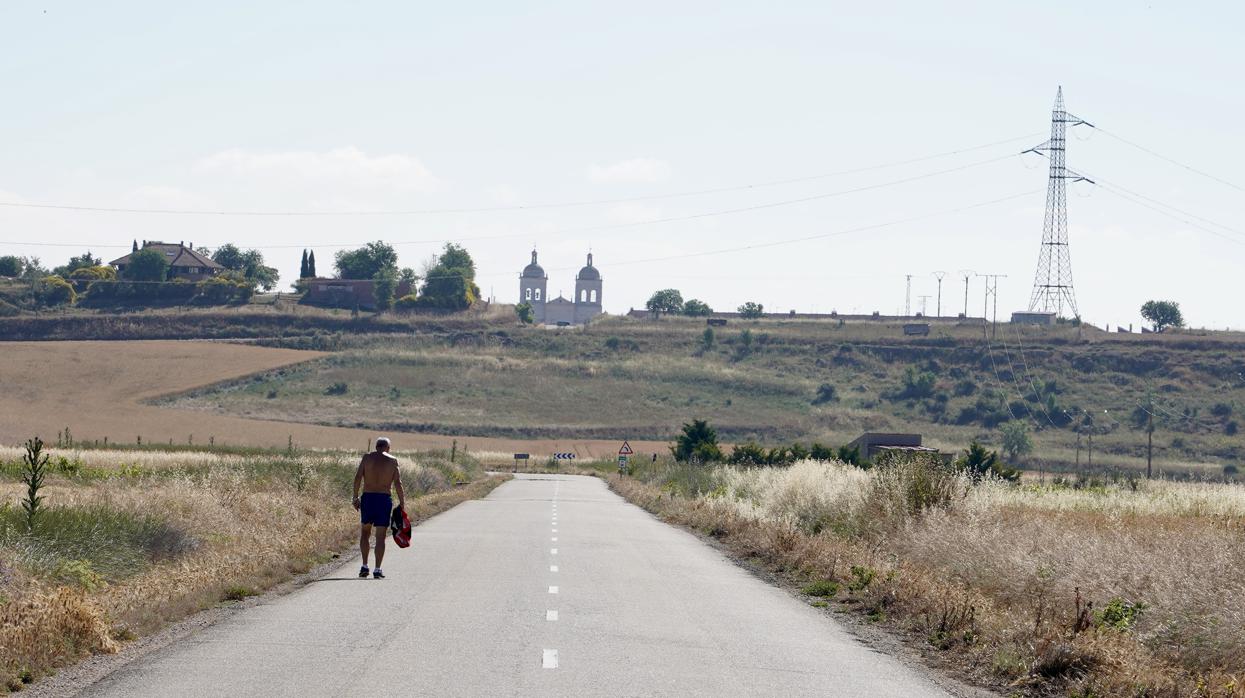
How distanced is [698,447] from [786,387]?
7086 centimetres

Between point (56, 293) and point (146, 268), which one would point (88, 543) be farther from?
point (146, 268)

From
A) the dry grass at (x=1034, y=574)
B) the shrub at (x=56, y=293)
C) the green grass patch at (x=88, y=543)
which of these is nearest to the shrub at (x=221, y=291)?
the shrub at (x=56, y=293)

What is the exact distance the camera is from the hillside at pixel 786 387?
378 ft

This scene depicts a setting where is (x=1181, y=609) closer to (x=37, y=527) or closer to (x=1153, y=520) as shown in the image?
(x=1153, y=520)

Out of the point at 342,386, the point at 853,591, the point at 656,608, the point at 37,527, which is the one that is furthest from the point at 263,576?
the point at 342,386

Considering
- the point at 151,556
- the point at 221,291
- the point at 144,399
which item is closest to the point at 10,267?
the point at 221,291

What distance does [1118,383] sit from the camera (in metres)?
135

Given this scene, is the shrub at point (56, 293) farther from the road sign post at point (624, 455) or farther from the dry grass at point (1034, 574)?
the dry grass at point (1034, 574)

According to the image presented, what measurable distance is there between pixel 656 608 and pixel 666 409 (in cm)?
11242

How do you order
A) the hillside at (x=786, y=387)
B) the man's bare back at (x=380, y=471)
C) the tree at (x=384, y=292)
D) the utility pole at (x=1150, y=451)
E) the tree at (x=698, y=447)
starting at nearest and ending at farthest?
the man's bare back at (x=380, y=471) < the tree at (x=698, y=447) < the utility pole at (x=1150, y=451) < the hillside at (x=786, y=387) < the tree at (x=384, y=292)

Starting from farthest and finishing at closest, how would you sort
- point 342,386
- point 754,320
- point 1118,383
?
point 754,320, point 1118,383, point 342,386

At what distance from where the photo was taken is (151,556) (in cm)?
2039

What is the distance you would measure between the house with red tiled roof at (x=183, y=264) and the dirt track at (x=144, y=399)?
47.3 meters

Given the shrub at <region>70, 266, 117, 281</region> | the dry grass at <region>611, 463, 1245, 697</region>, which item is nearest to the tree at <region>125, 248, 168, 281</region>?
the shrub at <region>70, 266, 117, 281</region>
